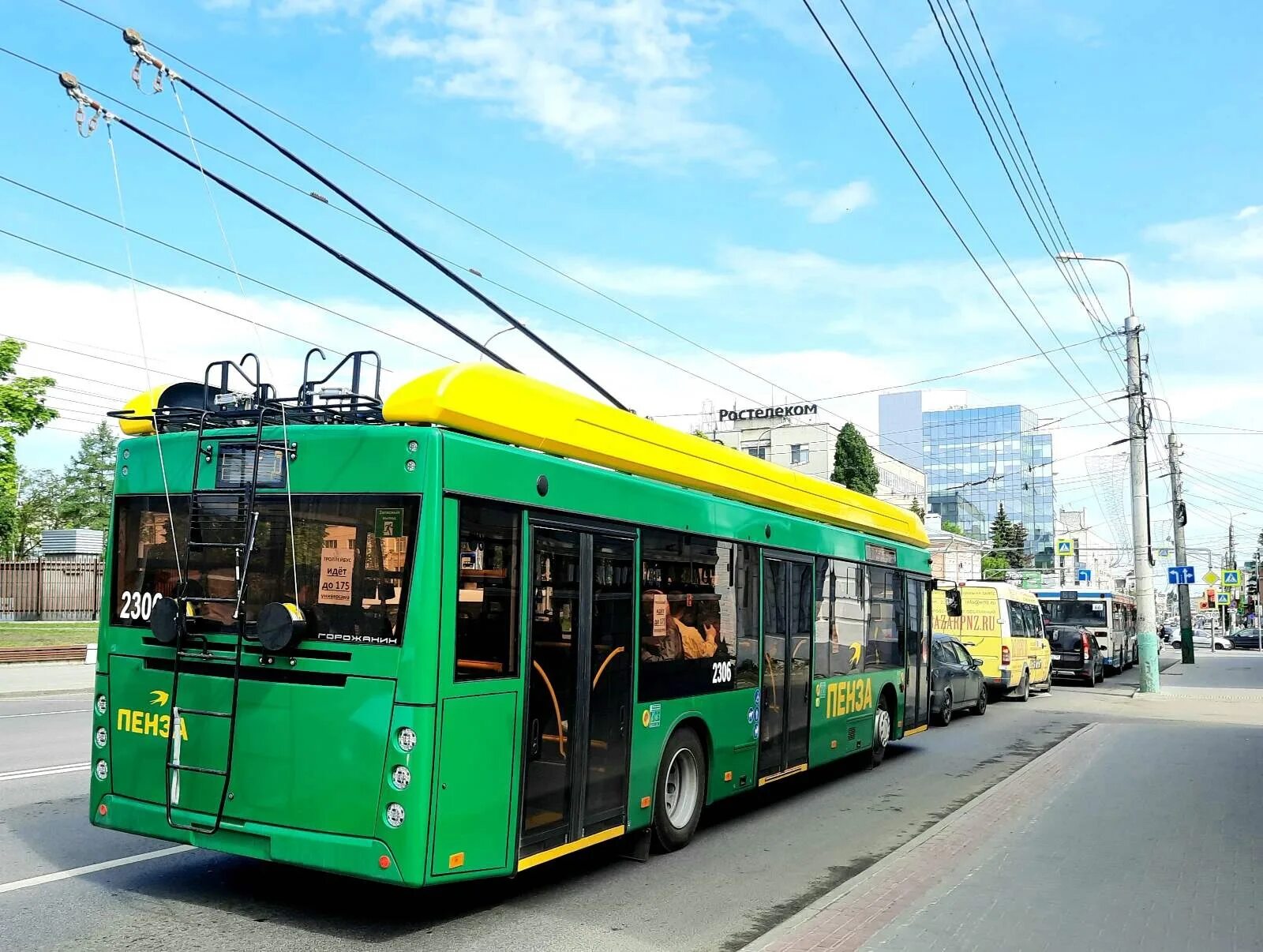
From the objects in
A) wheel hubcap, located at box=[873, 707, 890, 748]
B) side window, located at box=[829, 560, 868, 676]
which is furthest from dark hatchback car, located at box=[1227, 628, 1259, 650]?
side window, located at box=[829, 560, 868, 676]

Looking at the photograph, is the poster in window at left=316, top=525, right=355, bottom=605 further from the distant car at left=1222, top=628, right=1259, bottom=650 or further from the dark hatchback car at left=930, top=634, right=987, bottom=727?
the distant car at left=1222, top=628, right=1259, bottom=650

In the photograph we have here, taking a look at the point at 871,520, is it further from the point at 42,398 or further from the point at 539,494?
the point at 42,398

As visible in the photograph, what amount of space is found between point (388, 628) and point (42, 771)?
22.3 ft

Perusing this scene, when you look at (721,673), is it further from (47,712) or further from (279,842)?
(47,712)

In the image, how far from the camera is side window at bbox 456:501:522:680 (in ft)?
19.8

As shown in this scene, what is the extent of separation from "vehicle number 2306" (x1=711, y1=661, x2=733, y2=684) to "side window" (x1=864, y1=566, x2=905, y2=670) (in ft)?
12.4

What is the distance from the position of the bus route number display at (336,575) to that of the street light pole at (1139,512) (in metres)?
23.4

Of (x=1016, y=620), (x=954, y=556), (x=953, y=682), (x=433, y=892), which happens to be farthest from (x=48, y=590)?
(x=954, y=556)

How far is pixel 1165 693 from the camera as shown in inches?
1087

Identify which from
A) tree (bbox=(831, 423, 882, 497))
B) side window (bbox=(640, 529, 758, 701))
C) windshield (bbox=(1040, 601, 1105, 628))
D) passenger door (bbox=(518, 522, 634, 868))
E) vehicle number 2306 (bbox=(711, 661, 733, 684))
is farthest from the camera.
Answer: tree (bbox=(831, 423, 882, 497))

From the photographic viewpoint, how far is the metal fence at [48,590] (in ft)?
132

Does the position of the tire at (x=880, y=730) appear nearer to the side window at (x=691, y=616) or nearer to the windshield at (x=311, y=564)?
the side window at (x=691, y=616)

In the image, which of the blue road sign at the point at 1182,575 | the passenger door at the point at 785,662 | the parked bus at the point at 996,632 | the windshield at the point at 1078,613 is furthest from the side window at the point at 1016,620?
the blue road sign at the point at 1182,575

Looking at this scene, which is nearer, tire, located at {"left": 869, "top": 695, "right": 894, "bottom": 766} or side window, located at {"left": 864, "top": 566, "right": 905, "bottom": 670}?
side window, located at {"left": 864, "top": 566, "right": 905, "bottom": 670}
